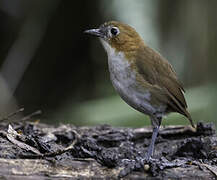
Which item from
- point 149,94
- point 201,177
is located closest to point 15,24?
point 149,94

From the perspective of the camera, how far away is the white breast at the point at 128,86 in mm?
3875

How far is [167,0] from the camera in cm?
762

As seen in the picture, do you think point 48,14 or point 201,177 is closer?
point 201,177

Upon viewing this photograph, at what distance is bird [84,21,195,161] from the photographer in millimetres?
3891

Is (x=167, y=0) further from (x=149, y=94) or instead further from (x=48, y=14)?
(x=149, y=94)

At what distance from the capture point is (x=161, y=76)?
13.1ft

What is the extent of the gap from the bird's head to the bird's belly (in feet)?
0.59

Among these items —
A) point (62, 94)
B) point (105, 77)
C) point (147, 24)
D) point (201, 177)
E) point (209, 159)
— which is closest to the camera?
point (201, 177)

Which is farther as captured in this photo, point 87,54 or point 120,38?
point 87,54

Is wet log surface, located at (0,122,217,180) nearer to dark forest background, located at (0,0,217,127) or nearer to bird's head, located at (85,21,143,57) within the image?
bird's head, located at (85,21,143,57)

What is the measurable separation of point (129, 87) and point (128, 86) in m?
0.01

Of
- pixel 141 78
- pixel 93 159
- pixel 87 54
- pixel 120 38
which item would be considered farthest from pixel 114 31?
pixel 87 54

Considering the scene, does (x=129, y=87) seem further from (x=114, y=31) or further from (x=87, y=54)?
(x=87, y=54)

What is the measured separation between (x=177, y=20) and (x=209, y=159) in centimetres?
423
